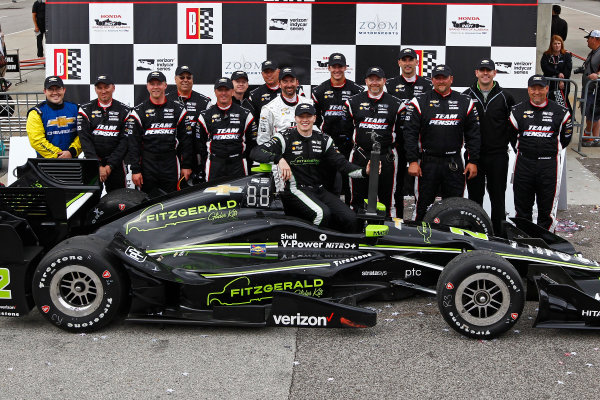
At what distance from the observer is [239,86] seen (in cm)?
784

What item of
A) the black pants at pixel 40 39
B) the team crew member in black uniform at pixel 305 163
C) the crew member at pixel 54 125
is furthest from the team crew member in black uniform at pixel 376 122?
the black pants at pixel 40 39

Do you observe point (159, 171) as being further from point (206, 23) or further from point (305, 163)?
point (206, 23)

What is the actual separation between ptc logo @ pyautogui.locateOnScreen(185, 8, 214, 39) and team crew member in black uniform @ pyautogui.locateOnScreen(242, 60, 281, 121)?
1.20m

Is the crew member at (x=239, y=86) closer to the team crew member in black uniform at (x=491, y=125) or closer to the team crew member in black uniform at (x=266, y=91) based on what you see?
the team crew member in black uniform at (x=266, y=91)

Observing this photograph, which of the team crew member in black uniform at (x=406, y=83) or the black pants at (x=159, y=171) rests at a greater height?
the team crew member in black uniform at (x=406, y=83)

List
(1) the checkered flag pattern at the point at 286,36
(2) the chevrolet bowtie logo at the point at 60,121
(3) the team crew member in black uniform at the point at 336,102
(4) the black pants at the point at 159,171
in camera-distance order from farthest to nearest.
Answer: (1) the checkered flag pattern at the point at 286,36
(3) the team crew member in black uniform at the point at 336,102
(2) the chevrolet bowtie logo at the point at 60,121
(4) the black pants at the point at 159,171

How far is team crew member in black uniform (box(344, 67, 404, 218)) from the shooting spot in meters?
7.24

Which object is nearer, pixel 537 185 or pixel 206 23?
pixel 537 185

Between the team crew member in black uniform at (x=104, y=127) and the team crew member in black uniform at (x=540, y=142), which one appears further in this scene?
the team crew member in black uniform at (x=104, y=127)

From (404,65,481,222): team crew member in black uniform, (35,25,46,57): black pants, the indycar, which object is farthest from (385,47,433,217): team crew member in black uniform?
(35,25,46,57): black pants

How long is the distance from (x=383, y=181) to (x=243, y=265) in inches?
85.7

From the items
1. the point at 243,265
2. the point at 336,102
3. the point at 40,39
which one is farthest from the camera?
the point at 40,39

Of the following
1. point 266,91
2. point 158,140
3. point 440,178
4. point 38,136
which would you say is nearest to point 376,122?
point 440,178

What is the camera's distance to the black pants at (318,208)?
596cm
